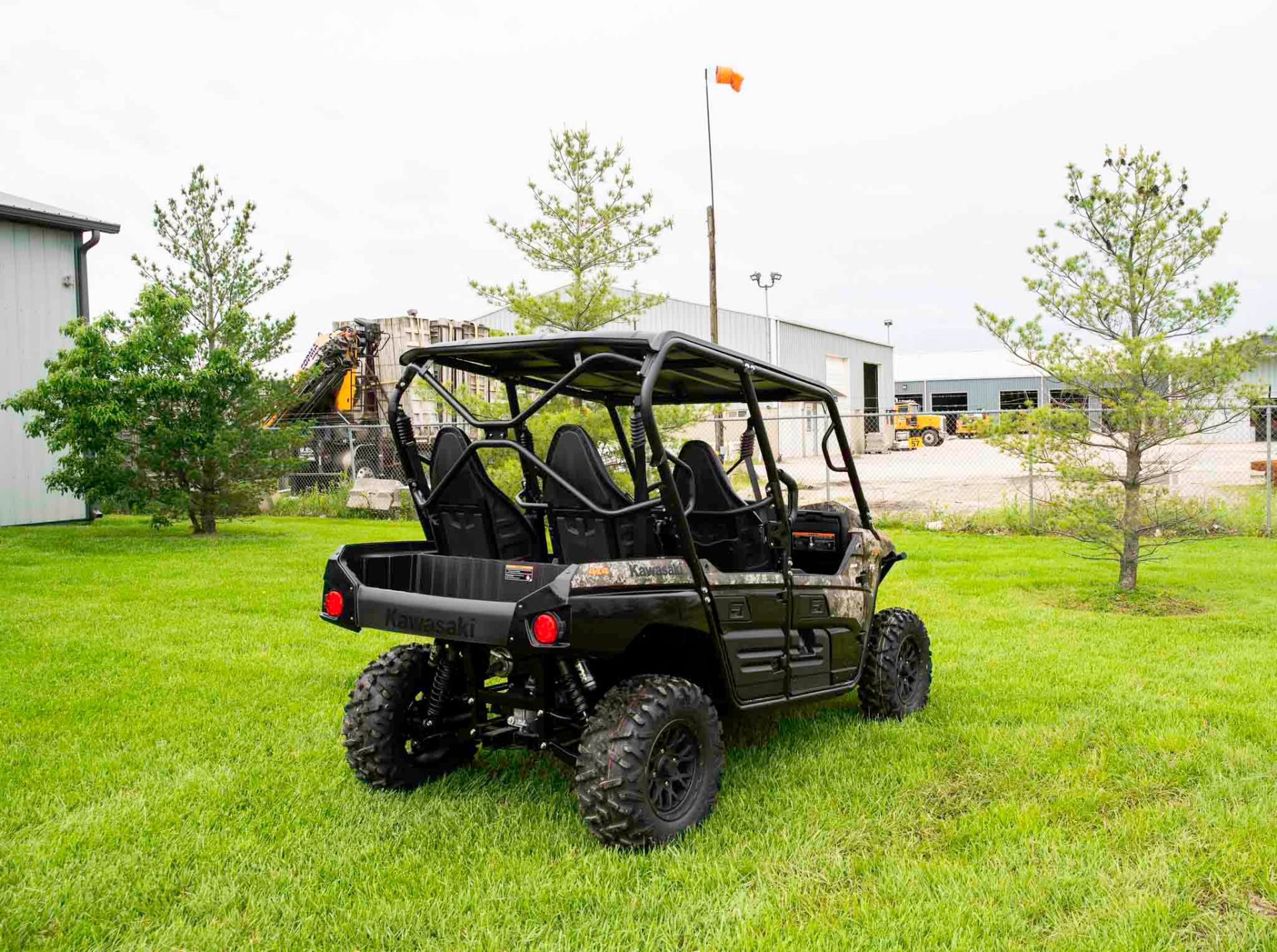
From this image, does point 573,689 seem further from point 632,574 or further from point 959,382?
point 959,382

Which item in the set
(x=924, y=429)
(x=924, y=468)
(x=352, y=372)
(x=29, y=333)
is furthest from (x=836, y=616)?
(x=924, y=429)

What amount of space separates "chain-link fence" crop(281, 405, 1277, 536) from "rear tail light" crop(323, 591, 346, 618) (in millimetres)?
4886

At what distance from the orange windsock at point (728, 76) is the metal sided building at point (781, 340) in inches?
476

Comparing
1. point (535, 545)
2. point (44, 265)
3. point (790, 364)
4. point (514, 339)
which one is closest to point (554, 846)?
point (535, 545)

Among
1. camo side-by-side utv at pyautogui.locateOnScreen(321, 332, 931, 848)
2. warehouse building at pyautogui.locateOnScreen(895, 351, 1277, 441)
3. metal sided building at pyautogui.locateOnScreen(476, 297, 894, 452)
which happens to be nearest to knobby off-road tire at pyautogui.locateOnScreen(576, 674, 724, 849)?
camo side-by-side utv at pyautogui.locateOnScreen(321, 332, 931, 848)

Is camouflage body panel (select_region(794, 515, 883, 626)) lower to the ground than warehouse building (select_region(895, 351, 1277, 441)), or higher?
lower

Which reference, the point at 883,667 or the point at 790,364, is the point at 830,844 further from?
the point at 790,364

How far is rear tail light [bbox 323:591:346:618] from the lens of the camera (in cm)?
416

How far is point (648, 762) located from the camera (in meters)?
3.68

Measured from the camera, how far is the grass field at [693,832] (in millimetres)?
3133

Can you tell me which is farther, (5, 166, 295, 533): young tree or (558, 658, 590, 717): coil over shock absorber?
(5, 166, 295, 533): young tree

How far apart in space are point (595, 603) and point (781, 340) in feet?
98.3

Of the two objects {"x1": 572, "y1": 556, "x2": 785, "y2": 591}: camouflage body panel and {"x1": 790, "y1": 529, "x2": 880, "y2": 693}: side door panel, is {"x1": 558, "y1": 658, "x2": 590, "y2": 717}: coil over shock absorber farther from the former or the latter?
{"x1": 790, "y1": 529, "x2": 880, "y2": 693}: side door panel

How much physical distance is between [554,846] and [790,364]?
30492mm
